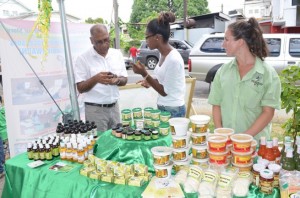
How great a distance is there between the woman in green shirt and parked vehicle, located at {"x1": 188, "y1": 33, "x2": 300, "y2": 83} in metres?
5.40

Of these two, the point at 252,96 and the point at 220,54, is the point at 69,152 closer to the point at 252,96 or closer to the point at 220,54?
the point at 252,96

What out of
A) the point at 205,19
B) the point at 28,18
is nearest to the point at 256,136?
the point at 28,18

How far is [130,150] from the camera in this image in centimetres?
206

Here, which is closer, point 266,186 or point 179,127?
point 266,186

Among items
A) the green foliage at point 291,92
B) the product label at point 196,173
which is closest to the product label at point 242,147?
the product label at point 196,173

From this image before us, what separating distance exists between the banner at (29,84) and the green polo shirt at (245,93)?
1.98 metres

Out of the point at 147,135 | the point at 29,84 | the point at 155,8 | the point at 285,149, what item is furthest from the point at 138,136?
the point at 155,8

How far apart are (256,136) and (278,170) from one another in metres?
0.58

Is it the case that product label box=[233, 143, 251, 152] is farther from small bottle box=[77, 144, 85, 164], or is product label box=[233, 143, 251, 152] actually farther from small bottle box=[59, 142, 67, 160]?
small bottle box=[59, 142, 67, 160]

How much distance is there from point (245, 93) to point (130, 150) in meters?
0.90

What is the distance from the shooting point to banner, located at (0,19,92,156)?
2879 millimetres

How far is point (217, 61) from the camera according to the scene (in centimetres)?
762

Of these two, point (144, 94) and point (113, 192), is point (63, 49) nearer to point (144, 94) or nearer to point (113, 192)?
point (144, 94)

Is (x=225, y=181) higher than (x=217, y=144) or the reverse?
the reverse
